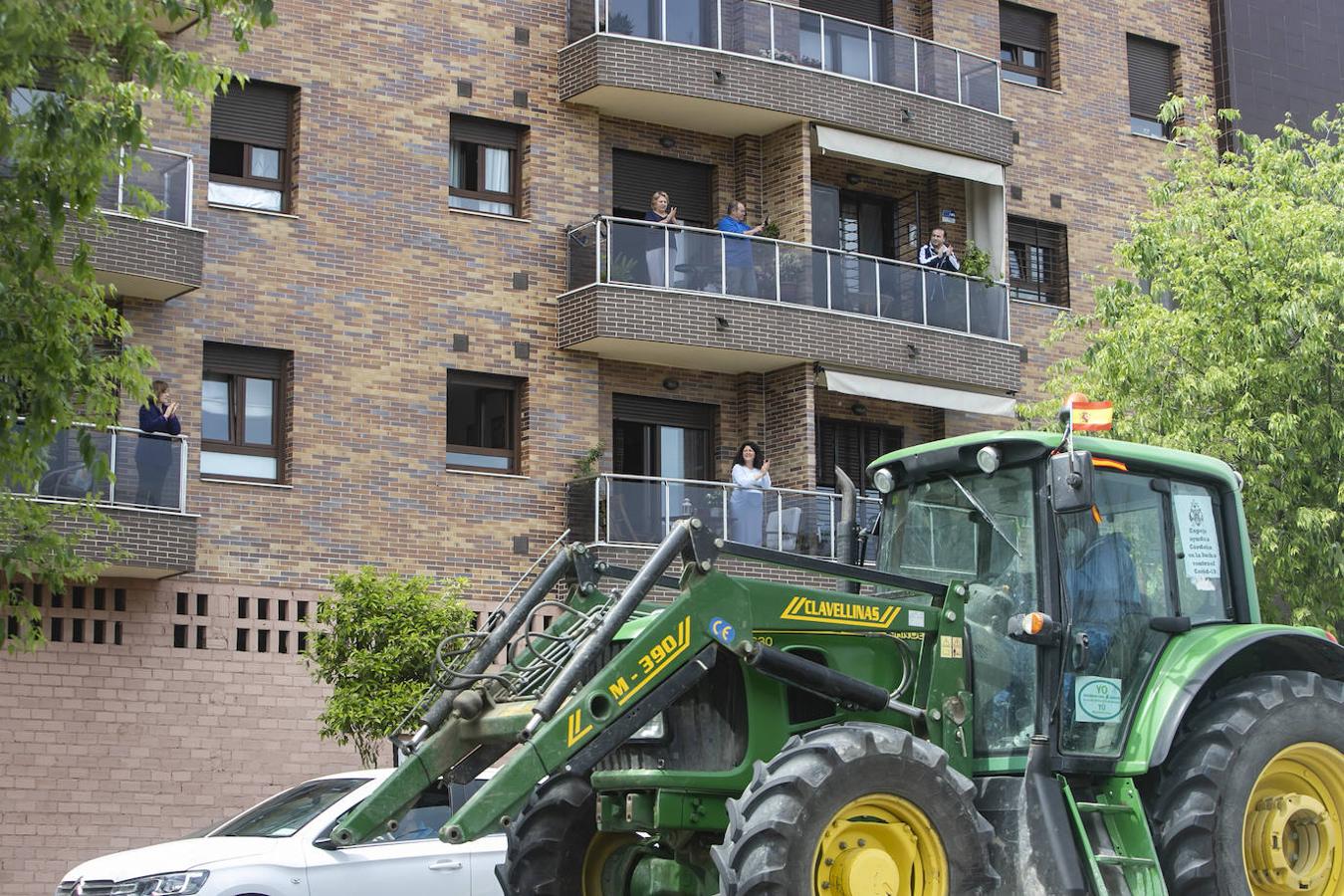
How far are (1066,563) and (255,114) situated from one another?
17027 millimetres

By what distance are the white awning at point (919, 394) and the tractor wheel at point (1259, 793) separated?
16.8m

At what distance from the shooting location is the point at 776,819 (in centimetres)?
829

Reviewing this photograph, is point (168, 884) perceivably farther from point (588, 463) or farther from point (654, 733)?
point (588, 463)

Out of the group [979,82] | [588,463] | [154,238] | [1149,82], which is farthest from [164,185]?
[1149,82]

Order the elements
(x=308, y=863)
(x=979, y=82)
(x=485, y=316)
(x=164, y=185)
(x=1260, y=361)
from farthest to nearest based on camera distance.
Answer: (x=979, y=82) → (x=485, y=316) → (x=164, y=185) → (x=1260, y=361) → (x=308, y=863)

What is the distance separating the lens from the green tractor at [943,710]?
28.7 ft

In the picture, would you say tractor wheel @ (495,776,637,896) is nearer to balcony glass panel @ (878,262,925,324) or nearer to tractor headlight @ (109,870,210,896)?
tractor headlight @ (109,870,210,896)

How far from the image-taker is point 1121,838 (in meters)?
9.37

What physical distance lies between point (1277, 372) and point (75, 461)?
12891mm

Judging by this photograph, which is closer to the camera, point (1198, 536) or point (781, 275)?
point (1198, 536)

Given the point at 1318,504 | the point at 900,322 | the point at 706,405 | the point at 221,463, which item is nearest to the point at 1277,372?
the point at 1318,504

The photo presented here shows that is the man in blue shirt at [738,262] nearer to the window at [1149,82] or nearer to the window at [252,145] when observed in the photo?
the window at [252,145]

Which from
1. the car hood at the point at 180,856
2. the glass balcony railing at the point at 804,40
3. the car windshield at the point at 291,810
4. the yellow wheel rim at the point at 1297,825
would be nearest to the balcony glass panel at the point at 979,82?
the glass balcony railing at the point at 804,40

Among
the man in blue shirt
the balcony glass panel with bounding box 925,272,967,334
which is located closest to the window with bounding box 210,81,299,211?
the man in blue shirt
